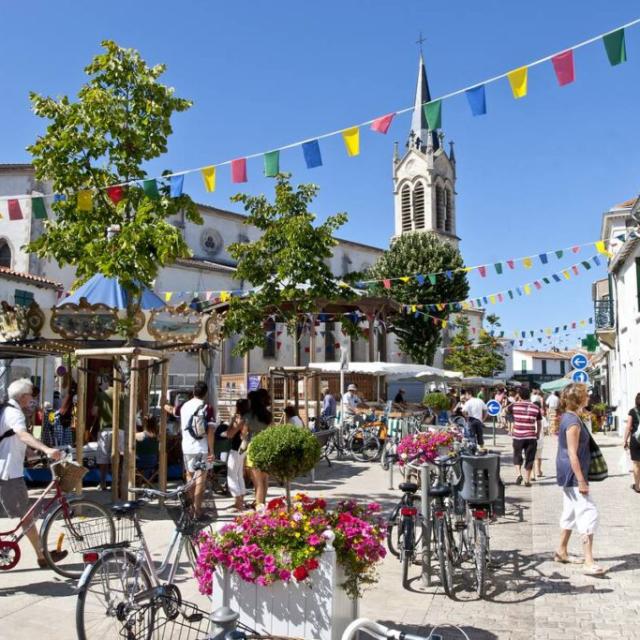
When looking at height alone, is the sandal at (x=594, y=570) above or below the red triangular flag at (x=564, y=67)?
below

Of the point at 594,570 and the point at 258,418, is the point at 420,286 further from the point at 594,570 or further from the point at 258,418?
the point at 594,570

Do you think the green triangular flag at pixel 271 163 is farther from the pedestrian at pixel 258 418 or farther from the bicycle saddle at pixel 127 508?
the bicycle saddle at pixel 127 508

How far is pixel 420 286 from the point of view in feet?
128

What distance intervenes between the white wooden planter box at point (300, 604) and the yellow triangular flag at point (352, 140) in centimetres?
578

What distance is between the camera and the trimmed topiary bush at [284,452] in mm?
6332

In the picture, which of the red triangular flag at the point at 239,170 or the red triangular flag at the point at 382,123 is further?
the red triangular flag at the point at 239,170

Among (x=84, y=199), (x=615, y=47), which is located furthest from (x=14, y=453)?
(x=615, y=47)

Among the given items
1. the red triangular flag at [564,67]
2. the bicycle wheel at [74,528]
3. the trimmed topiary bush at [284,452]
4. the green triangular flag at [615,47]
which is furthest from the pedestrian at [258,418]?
the green triangular flag at [615,47]

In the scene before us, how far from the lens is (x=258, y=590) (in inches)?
156

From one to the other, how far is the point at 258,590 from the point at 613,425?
26873 millimetres

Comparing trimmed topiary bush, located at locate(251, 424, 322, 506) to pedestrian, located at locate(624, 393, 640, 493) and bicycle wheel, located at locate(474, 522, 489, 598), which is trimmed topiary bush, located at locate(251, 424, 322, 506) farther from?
pedestrian, located at locate(624, 393, 640, 493)

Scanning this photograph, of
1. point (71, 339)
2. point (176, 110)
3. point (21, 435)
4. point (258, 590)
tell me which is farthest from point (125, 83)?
Answer: point (258, 590)

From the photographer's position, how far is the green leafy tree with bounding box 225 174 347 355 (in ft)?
63.8

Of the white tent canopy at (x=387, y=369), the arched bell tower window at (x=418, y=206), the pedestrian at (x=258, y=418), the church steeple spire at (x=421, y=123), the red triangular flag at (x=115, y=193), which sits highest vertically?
the church steeple spire at (x=421, y=123)
